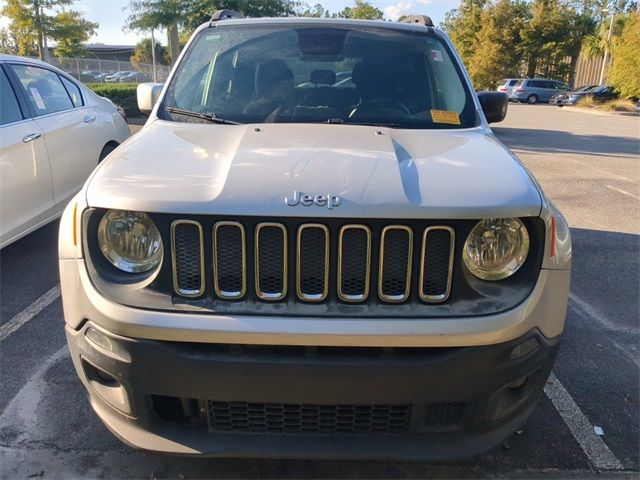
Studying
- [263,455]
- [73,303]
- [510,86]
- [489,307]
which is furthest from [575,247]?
[510,86]

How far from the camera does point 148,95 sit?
362 cm

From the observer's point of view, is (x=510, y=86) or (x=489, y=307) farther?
(x=510, y=86)

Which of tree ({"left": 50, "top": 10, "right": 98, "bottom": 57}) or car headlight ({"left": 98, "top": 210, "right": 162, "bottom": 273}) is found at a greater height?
tree ({"left": 50, "top": 10, "right": 98, "bottom": 57})

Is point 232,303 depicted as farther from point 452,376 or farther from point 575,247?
point 575,247

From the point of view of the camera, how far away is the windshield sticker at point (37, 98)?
500 centimetres

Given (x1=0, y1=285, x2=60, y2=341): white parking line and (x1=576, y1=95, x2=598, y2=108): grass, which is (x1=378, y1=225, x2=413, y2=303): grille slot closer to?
(x1=0, y1=285, x2=60, y2=341): white parking line

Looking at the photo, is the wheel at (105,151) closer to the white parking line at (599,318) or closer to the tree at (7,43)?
the white parking line at (599,318)

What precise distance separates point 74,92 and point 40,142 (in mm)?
1243

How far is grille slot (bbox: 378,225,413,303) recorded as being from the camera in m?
2.03

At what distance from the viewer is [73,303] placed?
2154 mm

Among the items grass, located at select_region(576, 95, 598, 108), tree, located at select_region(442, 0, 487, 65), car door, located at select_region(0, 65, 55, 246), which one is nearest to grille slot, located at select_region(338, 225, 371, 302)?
car door, located at select_region(0, 65, 55, 246)

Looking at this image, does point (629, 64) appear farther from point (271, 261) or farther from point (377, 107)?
point (271, 261)

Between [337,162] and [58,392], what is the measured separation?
6.87 feet

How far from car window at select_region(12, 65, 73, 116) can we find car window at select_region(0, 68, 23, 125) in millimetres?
202
